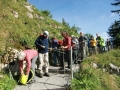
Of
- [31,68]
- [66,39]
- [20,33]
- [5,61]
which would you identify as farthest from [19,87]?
[20,33]

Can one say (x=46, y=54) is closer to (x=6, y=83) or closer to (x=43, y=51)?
(x=43, y=51)

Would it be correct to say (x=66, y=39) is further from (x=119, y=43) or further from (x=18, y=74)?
(x=119, y=43)

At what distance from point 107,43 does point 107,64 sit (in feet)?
29.1

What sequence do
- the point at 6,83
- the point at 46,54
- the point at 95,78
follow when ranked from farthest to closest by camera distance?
the point at 46,54, the point at 95,78, the point at 6,83

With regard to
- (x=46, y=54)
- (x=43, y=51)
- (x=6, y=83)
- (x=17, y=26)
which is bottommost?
(x=6, y=83)

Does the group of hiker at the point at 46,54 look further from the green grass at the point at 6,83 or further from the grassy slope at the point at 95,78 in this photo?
the grassy slope at the point at 95,78

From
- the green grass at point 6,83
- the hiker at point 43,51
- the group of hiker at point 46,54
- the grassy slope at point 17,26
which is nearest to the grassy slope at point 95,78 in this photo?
the group of hiker at point 46,54

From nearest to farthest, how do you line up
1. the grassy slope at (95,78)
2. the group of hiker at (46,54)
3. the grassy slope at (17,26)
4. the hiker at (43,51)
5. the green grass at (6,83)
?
the green grass at (6,83) → the grassy slope at (95,78) → the group of hiker at (46,54) → the hiker at (43,51) → the grassy slope at (17,26)

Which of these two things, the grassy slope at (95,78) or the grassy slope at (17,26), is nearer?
the grassy slope at (95,78)

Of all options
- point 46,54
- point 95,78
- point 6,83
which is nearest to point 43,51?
point 46,54

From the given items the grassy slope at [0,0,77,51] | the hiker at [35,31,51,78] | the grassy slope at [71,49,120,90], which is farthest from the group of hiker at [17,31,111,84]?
the grassy slope at [0,0,77,51]

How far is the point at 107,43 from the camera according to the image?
812 inches

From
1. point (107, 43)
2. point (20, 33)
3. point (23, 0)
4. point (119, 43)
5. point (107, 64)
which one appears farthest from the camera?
point (119, 43)

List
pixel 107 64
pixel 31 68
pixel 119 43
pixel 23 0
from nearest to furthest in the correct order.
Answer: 1. pixel 31 68
2. pixel 107 64
3. pixel 23 0
4. pixel 119 43
